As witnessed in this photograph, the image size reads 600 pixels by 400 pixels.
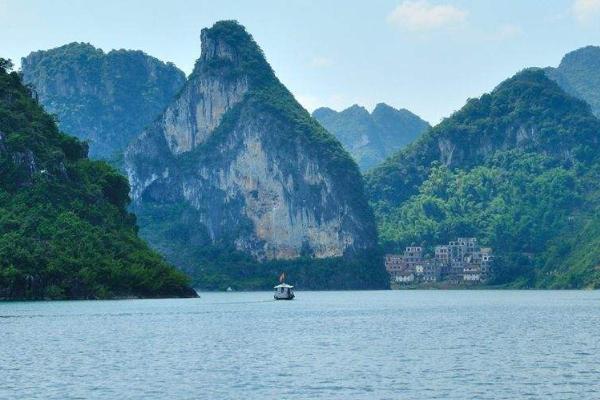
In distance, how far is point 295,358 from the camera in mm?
69875

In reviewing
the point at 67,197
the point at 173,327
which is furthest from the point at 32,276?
the point at 173,327

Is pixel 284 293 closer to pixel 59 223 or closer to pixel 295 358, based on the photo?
pixel 59 223

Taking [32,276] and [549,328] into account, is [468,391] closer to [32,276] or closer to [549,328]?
[549,328]

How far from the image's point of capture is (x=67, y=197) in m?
161

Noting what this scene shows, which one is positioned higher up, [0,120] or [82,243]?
[0,120]

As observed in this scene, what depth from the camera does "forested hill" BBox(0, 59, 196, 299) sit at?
142 metres

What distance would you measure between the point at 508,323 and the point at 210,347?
126 feet

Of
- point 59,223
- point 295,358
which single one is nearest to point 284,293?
point 59,223

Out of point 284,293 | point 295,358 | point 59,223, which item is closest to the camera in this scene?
point 295,358

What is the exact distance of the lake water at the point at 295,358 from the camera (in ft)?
181

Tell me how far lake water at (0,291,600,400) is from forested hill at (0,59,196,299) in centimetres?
2638

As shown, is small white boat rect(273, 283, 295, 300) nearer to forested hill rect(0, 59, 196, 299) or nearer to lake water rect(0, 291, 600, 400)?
forested hill rect(0, 59, 196, 299)

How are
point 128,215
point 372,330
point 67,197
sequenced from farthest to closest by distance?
point 128,215
point 67,197
point 372,330

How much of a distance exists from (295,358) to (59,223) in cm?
8795
